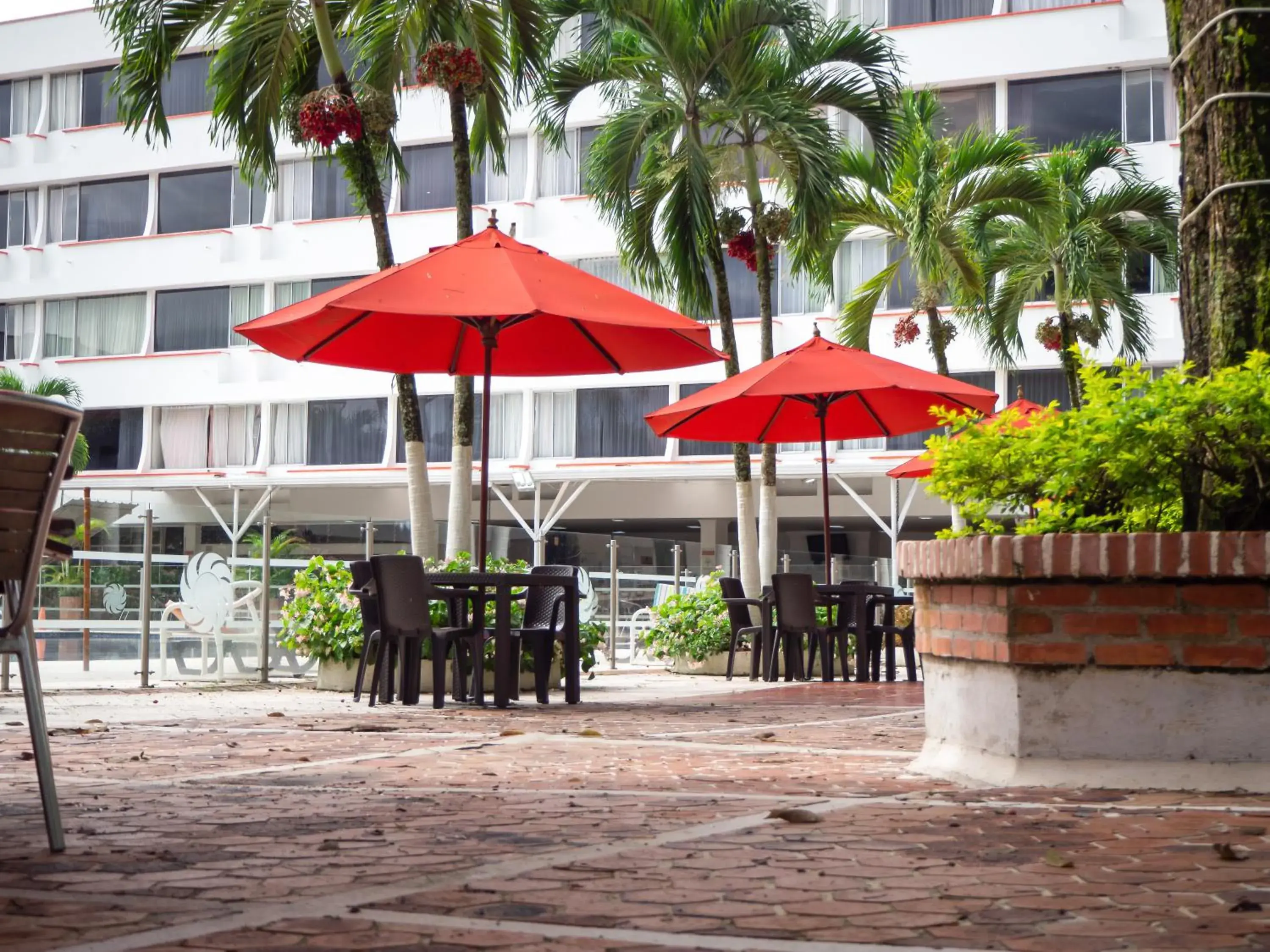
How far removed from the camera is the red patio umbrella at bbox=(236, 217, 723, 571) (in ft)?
28.1

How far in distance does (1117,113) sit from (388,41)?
17681mm

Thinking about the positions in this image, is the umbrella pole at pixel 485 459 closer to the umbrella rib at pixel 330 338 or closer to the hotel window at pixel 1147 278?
the umbrella rib at pixel 330 338

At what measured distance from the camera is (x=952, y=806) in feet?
14.4

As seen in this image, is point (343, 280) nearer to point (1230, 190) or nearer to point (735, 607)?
point (735, 607)

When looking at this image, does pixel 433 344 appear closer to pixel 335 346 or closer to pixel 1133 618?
pixel 335 346

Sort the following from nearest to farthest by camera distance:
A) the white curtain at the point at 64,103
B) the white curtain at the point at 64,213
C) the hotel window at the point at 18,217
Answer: the white curtain at the point at 64,103, the white curtain at the point at 64,213, the hotel window at the point at 18,217

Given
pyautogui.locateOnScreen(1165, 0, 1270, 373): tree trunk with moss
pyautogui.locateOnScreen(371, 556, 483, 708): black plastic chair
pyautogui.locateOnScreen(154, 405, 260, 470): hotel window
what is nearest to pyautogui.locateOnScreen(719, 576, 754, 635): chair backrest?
pyautogui.locateOnScreen(371, 556, 483, 708): black plastic chair

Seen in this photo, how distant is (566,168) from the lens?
31.5 meters

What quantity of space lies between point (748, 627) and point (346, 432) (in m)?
20.4

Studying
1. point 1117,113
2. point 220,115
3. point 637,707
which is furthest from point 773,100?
point 1117,113

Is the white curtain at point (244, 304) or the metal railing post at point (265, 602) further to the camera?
the white curtain at point (244, 304)

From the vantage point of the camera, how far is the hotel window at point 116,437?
35250mm

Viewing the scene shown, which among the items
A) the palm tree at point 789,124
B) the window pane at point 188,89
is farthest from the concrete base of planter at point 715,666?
the window pane at point 188,89

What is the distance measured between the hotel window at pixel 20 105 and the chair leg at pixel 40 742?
35.8 meters
